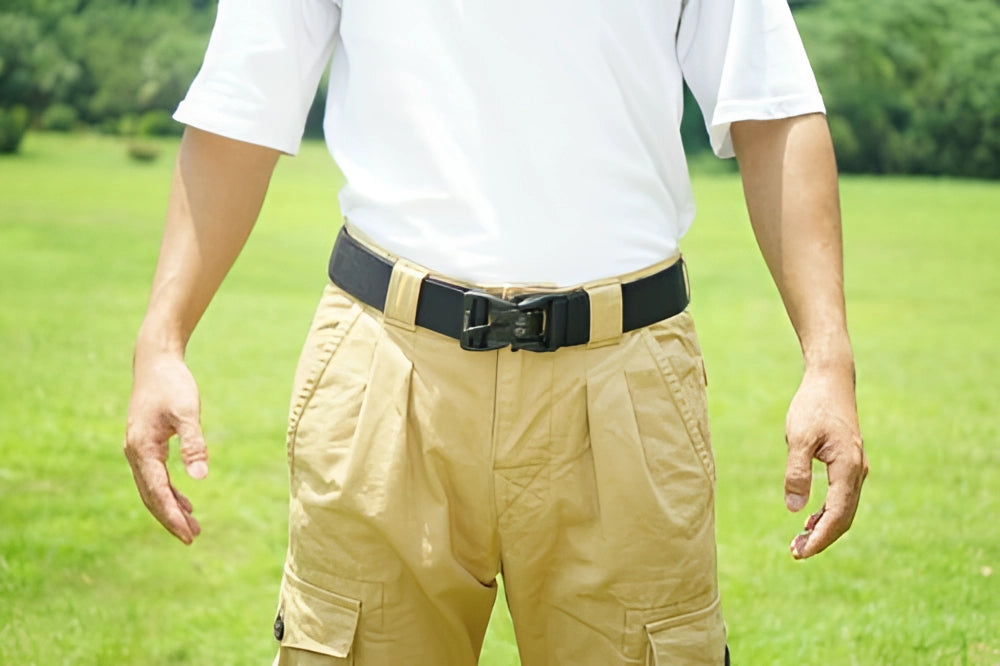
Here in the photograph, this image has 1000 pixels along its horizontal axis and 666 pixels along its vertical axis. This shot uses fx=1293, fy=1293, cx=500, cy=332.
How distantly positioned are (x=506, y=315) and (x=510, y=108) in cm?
26

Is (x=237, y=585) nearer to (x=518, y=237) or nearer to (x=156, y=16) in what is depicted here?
(x=518, y=237)

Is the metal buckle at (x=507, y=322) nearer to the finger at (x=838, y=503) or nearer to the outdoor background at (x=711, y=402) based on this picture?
the finger at (x=838, y=503)

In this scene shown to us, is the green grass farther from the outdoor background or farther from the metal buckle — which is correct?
the metal buckle

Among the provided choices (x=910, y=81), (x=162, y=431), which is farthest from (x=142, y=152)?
(x=162, y=431)

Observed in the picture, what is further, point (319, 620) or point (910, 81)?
point (910, 81)

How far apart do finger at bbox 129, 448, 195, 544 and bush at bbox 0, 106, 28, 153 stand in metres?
17.4

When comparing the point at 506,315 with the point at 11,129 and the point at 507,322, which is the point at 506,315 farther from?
the point at 11,129

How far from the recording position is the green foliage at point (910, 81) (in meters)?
17.7

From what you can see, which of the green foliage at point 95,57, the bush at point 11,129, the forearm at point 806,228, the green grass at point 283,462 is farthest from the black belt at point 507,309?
the green foliage at point 95,57

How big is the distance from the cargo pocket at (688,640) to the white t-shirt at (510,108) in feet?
1.54

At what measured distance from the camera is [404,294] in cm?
162

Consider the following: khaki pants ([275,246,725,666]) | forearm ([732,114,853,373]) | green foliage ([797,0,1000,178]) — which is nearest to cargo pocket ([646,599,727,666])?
khaki pants ([275,246,725,666])

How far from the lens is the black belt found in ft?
5.21

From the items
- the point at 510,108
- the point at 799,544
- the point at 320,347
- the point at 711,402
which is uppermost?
the point at 510,108
